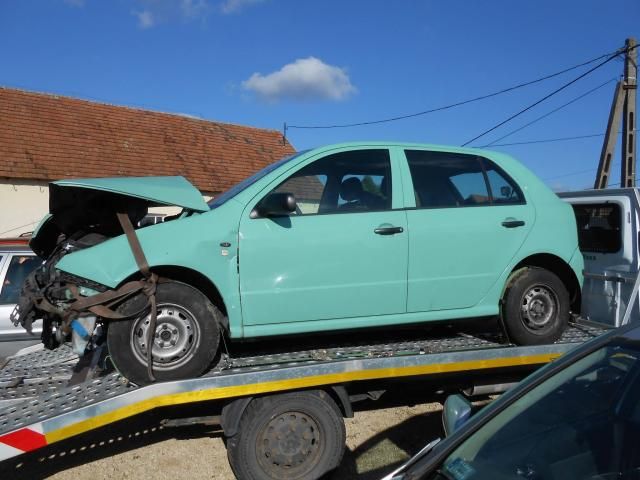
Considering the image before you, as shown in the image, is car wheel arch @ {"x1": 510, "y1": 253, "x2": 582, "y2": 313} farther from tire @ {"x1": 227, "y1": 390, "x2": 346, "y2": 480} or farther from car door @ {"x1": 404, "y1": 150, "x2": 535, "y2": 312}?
tire @ {"x1": 227, "y1": 390, "x2": 346, "y2": 480}

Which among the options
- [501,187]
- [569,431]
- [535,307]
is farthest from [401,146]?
[569,431]

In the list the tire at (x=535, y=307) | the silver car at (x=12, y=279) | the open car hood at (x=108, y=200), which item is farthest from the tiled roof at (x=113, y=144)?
the tire at (x=535, y=307)

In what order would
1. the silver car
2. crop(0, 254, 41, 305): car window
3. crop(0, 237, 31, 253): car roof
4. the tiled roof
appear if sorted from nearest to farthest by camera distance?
the silver car < crop(0, 254, 41, 305): car window < crop(0, 237, 31, 253): car roof < the tiled roof

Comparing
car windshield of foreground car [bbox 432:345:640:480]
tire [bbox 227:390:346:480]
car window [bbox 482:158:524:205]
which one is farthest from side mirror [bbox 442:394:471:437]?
car window [bbox 482:158:524:205]

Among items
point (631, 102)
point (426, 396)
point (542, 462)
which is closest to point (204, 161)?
point (631, 102)

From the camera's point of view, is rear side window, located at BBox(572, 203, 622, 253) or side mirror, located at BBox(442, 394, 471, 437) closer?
side mirror, located at BBox(442, 394, 471, 437)

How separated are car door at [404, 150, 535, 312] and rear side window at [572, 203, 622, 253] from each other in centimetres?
111

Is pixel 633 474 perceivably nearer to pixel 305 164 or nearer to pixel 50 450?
pixel 305 164

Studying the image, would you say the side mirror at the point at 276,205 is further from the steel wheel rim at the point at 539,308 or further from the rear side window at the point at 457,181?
the steel wheel rim at the point at 539,308

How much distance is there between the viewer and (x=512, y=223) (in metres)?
4.59

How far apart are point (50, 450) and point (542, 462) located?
429 centimetres

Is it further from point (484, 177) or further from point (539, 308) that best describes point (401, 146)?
point (539, 308)

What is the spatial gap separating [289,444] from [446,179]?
8.07 feet

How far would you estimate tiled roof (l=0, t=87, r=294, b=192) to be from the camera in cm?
1628
